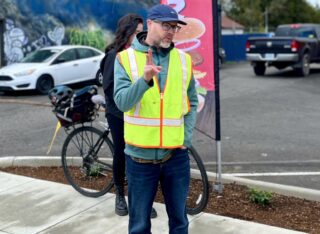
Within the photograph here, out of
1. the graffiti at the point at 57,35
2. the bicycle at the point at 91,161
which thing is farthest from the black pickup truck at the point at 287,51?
the bicycle at the point at 91,161

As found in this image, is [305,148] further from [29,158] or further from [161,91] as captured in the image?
[161,91]

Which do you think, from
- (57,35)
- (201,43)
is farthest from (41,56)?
(201,43)

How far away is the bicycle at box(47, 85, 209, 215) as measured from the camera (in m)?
5.21

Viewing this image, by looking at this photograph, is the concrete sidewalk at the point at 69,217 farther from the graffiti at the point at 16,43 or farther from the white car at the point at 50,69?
the graffiti at the point at 16,43

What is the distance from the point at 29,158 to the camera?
6.58m

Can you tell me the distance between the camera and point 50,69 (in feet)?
50.2

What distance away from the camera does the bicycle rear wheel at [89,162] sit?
531cm

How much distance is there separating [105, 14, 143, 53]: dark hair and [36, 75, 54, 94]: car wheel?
11.0 meters

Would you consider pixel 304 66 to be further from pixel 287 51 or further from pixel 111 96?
pixel 111 96

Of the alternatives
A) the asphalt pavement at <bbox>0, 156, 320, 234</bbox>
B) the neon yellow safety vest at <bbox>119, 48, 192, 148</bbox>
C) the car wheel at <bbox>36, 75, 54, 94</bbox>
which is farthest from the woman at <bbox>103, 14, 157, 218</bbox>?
the car wheel at <bbox>36, 75, 54, 94</bbox>

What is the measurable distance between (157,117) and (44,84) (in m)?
12.7

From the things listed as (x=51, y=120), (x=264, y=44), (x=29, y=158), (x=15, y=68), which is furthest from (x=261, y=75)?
(x=29, y=158)

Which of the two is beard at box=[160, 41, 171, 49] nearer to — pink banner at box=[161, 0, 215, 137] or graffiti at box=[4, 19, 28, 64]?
pink banner at box=[161, 0, 215, 137]

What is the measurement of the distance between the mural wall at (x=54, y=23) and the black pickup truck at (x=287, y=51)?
4.75 metres
